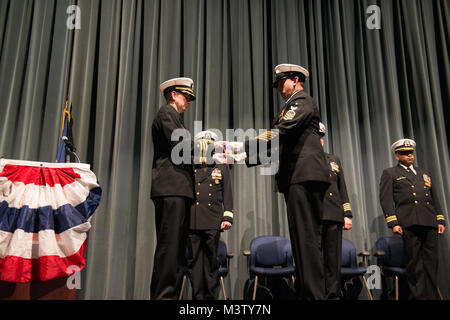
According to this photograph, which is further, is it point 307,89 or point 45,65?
point 307,89

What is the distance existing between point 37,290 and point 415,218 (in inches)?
127

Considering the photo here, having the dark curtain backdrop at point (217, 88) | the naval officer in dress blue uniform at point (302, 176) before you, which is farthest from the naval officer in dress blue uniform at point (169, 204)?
the dark curtain backdrop at point (217, 88)

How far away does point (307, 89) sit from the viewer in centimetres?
440

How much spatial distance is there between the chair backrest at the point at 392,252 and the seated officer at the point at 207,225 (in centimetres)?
169

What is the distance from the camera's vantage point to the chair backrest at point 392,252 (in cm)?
356

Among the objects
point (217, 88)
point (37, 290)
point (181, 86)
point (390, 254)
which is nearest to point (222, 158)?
point (181, 86)

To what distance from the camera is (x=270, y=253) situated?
3533mm

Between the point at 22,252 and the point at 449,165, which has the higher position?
the point at 449,165

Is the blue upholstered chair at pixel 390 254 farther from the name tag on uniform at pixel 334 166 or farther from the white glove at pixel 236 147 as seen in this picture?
the white glove at pixel 236 147

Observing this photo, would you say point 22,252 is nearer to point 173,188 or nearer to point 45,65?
point 173,188
